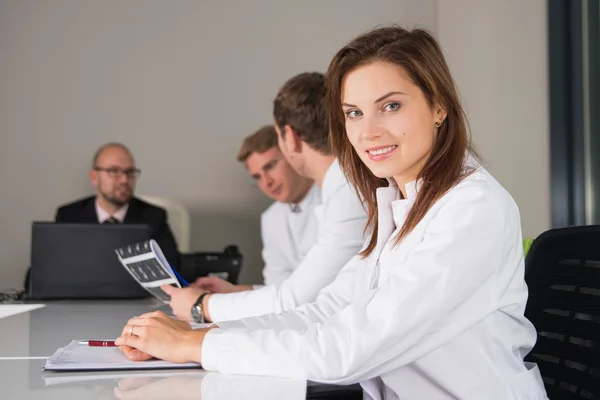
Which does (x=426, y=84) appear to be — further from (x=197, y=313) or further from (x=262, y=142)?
(x=262, y=142)

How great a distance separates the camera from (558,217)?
141 inches

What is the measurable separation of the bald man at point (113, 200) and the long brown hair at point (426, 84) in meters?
3.11

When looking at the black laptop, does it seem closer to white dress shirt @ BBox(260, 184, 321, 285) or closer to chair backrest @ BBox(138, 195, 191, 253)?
white dress shirt @ BBox(260, 184, 321, 285)

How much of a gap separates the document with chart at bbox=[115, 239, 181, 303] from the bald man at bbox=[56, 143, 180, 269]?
2.17 m

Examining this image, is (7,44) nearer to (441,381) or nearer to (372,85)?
(372,85)

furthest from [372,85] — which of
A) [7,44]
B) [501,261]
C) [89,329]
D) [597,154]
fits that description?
[7,44]

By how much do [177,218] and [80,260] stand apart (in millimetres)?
2059

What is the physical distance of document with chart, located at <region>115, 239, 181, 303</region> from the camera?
2186 millimetres

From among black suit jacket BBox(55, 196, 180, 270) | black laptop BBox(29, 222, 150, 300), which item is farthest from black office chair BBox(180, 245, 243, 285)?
black suit jacket BBox(55, 196, 180, 270)

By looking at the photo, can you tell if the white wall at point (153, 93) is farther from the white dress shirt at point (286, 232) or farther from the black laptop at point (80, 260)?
the black laptop at point (80, 260)

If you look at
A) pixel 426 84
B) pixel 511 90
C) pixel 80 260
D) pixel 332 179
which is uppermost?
pixel 511 90

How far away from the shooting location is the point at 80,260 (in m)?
2.69

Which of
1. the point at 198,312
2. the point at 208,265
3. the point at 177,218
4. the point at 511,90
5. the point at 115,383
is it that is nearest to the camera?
the point at 115,383

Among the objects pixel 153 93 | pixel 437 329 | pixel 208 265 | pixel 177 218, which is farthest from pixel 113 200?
pixel 437 329
